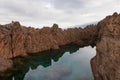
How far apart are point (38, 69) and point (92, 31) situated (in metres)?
105

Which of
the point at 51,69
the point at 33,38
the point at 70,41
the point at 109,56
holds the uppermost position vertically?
the point at 109,56

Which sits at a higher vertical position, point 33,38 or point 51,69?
point 33,38

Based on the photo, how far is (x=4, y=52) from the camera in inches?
4520

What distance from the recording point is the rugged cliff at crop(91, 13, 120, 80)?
114ft

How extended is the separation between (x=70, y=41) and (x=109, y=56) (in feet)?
436

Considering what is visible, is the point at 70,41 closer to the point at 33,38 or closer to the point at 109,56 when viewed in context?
the point at 33,38

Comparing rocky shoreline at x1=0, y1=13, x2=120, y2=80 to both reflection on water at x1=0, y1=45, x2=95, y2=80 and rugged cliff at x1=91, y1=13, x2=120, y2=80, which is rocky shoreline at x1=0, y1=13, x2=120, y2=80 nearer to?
rugged cliff at x1=91, y1=13, x2=120, y2=80

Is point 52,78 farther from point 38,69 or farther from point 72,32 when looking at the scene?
point 72,32

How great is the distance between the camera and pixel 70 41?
170 metres

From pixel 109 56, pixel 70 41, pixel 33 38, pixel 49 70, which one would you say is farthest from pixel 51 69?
pixel 70 41

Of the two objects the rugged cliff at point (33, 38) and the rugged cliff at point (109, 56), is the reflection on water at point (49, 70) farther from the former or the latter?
the rugged cliff at point (109, 56)

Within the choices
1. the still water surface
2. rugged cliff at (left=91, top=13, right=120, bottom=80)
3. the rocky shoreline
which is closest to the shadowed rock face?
the rocky shoreline

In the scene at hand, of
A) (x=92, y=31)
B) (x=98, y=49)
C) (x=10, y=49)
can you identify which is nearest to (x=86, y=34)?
(x=92, y=31)

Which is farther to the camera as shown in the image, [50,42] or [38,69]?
[50,42]
